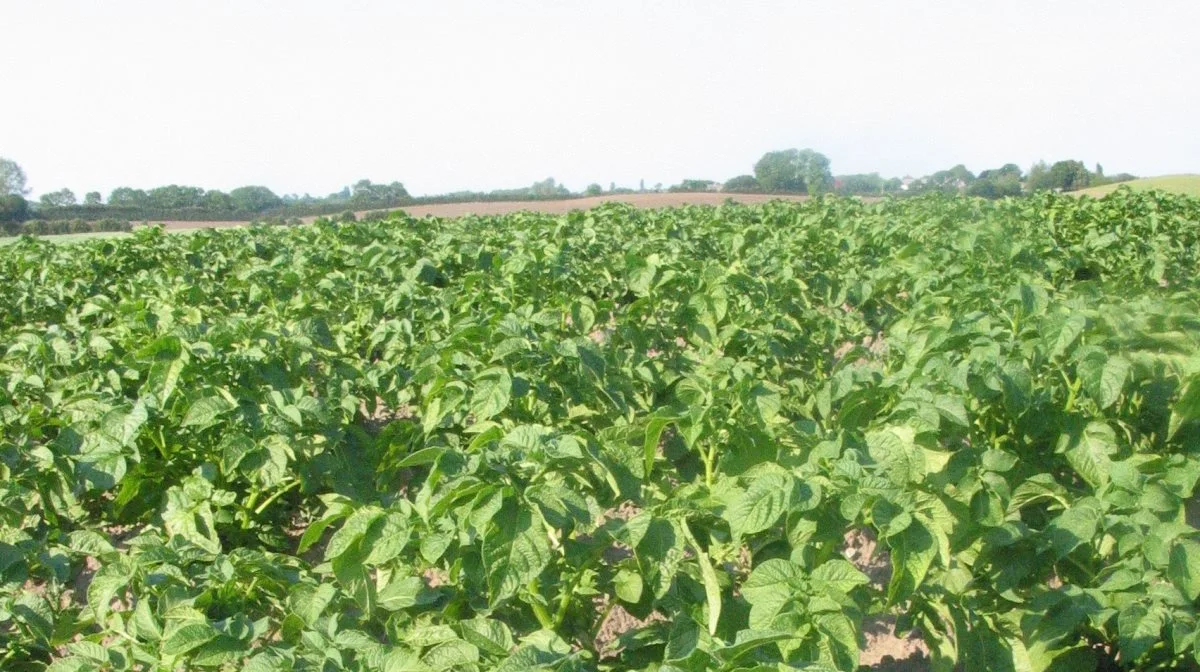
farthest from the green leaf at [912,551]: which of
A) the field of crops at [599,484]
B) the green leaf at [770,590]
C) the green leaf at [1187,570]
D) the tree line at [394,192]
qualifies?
the tree line at [394,192]

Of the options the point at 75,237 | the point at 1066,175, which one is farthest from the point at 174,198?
the point at 1066,175

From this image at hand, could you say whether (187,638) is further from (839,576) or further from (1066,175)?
(1066,175)

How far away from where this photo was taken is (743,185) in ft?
100

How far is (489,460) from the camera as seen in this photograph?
2.25 m

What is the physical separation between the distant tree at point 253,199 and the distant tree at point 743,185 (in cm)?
1386

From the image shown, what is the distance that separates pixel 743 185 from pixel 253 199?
1658cm

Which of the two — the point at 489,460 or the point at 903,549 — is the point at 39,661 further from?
the point at 903,549

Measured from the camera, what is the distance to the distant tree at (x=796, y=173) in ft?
86.5

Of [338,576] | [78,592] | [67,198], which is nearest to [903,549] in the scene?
[338,576]

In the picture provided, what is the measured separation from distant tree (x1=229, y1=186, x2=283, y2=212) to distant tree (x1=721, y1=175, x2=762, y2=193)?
45.5 feet

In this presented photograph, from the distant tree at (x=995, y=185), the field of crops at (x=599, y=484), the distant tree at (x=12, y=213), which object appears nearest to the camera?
the field of crops at (x=599, y=484)

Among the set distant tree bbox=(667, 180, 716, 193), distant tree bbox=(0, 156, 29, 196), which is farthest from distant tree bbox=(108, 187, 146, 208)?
distant tree bbox=(667, 180, 716, 193)

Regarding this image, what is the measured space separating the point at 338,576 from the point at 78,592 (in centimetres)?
184

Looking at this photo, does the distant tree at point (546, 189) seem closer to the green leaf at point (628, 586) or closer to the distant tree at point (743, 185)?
the distant tree at point (743, 185)
